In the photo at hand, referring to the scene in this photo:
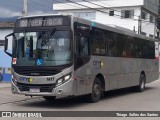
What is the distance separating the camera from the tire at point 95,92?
1522 cm

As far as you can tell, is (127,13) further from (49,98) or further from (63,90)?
(63,90)

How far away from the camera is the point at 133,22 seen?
2489 inches

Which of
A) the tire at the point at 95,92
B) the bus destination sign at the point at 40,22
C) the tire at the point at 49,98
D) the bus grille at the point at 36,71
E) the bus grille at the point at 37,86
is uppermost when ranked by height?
the bus destination sign at the point at 40,22

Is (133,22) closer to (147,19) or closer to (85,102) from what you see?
(147,19)

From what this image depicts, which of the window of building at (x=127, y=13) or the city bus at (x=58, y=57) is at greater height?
the window of building at (x=127, y=13)

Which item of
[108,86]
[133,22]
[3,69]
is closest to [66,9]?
[133,22]

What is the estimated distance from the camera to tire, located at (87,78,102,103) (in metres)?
15.2

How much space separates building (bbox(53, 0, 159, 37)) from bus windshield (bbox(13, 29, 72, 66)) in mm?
47361

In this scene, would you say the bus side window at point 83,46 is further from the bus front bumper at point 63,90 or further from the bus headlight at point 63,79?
the bus front bumper at point 63,90

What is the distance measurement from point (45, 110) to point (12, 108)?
121 centimetres

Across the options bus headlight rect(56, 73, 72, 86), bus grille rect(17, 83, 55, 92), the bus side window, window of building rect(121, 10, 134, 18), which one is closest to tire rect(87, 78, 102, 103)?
the bus side window

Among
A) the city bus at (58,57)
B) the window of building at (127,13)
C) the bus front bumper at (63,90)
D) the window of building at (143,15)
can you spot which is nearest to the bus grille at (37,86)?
the city bus at (58,57)

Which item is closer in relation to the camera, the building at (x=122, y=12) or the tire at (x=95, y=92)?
the tire at (x=95, y=92)

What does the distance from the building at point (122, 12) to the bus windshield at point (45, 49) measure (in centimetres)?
4736
